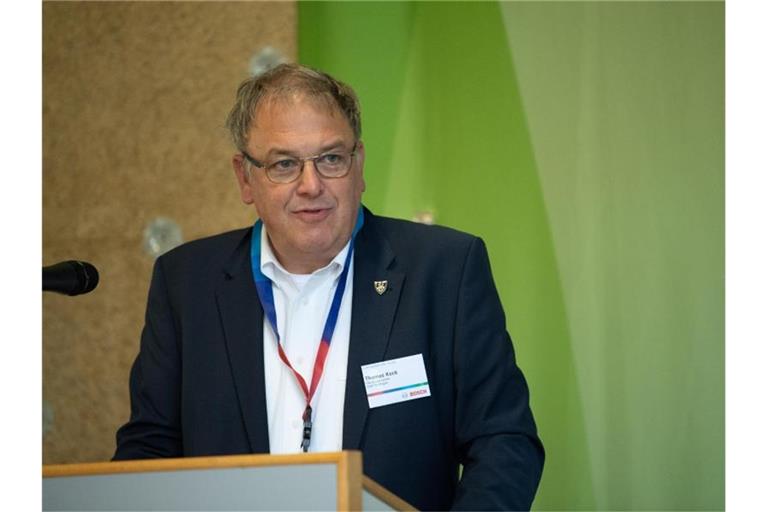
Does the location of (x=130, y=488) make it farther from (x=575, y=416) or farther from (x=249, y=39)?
(x=249, y=39)

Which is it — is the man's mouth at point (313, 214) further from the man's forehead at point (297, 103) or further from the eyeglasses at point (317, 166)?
the man's forehead at point (297, 103)

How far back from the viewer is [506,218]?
4.33 meters

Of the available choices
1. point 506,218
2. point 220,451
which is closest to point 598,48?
point 506,218

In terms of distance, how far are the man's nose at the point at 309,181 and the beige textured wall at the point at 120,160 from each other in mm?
1934

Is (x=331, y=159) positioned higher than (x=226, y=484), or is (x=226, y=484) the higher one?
(x=331, y=159)

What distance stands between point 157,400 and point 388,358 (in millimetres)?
605

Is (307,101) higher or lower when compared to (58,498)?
higher

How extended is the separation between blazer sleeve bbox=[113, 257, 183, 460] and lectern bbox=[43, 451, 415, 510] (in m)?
0.90

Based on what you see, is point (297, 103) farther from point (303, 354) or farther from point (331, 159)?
point (303, 354)

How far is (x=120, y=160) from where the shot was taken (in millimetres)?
4836

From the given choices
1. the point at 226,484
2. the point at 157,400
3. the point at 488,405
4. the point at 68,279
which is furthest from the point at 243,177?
the point at 226,484

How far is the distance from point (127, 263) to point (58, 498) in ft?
9.50

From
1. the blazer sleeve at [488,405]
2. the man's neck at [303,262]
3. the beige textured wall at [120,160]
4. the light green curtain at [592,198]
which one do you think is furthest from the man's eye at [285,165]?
the beige textured wall at [120,160]
